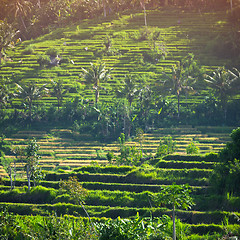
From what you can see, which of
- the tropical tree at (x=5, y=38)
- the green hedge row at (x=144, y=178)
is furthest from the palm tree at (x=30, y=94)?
the green hedge row at (x=144, y=178)

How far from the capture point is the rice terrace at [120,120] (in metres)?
25.8

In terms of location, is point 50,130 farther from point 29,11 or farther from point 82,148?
point 29,11

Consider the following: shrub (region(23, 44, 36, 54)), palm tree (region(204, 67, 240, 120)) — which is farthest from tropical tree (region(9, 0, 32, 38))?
palm tree (region(204, 67, 240, 120))

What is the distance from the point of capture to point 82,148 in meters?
43.4

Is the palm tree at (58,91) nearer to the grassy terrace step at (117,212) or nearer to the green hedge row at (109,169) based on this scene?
the green hedge row at (109,169)

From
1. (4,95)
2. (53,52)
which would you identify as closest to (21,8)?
(53,52)

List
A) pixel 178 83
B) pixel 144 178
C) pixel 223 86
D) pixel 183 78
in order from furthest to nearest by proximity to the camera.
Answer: pixel 183 78, pixel 178 83, pixel 223 86, pixel 144 178

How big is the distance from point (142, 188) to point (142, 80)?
23181 millimetres

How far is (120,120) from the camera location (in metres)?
46.5

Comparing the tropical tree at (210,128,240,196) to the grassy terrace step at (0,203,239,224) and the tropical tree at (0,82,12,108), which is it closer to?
the grassy terrace step at (0,203,239,224)

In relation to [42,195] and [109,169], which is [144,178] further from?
[42,195]

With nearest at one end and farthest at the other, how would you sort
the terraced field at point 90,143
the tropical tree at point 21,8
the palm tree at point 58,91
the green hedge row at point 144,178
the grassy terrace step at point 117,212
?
the grassy terrace step at point 117,212, the green hedge row at point 144,178, the terraced field at point 90,143, the palm tree at point 58,91, the tropical tree at point 21,8

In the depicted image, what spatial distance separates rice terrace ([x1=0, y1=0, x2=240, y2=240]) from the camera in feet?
84.6

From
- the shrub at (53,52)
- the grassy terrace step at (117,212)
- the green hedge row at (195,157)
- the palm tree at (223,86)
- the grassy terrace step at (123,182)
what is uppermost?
the shrub at (53,52)
